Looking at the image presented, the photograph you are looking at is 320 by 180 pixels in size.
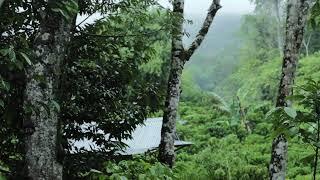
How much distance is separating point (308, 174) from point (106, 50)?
9592 millimetres

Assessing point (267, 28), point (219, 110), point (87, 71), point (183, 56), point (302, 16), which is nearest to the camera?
point (87, 71)

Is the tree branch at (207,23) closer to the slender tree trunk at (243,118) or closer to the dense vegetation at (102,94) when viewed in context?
the dense vegetation at (102,94)

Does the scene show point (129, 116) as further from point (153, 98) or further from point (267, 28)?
point (267, 28)

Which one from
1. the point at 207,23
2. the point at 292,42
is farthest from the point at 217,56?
the point at 292,42

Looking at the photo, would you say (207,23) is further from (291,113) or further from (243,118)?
(243,118)

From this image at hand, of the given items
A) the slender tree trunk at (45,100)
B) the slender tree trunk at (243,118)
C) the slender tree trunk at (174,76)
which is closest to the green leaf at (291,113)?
the slender tree trunk at (45,100)

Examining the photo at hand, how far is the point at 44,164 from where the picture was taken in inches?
131

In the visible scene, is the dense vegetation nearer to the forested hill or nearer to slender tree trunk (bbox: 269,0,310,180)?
slender tree trunk (bbox: 269,0,310,180)

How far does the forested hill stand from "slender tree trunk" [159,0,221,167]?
33 centimetres

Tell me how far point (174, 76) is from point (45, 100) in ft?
10.7

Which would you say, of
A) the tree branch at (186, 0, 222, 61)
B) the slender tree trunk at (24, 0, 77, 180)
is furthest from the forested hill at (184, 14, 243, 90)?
the slender tree trunk at (24, 0, 77, 180)

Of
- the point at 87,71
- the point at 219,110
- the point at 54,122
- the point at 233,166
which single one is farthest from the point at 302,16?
the point at 219,110

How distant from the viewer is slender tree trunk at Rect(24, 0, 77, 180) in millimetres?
3326

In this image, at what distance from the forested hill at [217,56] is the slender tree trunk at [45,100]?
352cm
